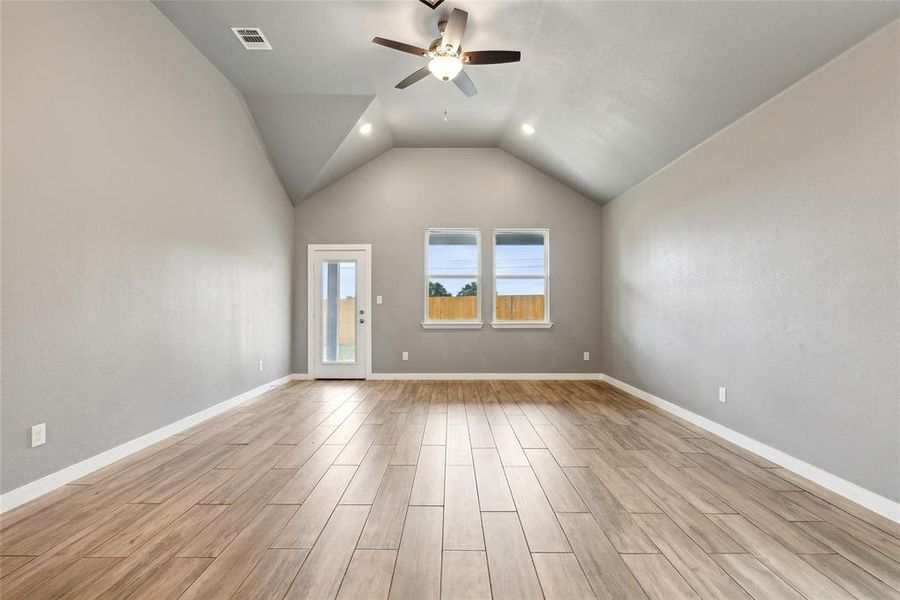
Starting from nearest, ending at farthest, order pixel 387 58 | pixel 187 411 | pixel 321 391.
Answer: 1. pixel 187 411
2. pixel 387 58
3. pixel 321 391

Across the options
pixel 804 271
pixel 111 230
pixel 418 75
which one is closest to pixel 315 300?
pixel 111 230

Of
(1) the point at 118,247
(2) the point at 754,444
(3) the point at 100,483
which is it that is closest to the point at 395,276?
(1) the point at 118,247

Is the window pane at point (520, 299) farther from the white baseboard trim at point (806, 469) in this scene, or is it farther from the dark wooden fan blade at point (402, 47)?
the dark wooden fan blade at point (402, 47)

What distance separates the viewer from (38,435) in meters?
2.38

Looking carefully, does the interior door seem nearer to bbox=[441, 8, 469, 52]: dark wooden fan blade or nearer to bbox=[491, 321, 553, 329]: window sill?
bbox=[491, 321, 553, 329]: window sill

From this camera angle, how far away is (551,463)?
2922 millimetres

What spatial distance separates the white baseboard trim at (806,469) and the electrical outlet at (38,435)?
4.57m

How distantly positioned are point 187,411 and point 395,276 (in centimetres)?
331

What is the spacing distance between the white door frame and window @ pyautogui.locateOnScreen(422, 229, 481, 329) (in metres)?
0.87

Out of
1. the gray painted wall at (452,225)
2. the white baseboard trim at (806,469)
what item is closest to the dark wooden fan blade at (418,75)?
the gray painted wall at (452,225)

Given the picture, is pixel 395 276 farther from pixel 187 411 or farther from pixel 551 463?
pixel 551 463

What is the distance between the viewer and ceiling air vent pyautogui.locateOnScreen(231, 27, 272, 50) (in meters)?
3.63

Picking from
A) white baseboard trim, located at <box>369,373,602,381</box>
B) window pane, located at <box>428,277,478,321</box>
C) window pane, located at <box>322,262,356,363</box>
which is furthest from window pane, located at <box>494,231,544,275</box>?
window pane, located at <box>322,262,356,363</box>

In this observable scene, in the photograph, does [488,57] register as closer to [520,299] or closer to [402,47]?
[402,47]
